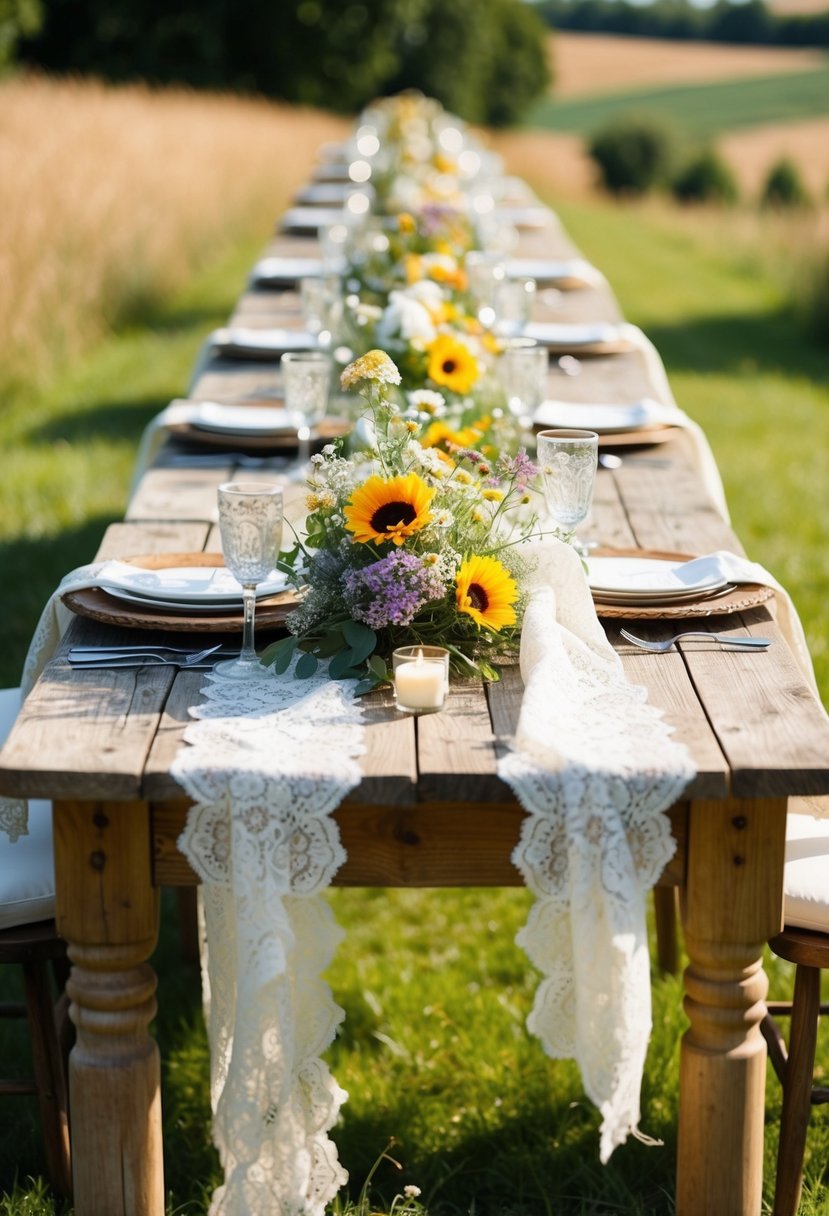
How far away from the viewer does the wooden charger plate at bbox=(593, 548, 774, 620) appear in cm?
219

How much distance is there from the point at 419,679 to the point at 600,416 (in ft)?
5.82

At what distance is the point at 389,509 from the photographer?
1928 millimetres

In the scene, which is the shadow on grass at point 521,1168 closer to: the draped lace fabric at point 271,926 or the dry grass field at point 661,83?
the draped lace fabric at point 271,926

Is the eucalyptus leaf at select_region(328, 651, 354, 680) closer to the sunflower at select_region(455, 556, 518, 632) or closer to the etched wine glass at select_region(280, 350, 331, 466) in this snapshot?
the sunflower at select_region(455, 556, 518, 632)

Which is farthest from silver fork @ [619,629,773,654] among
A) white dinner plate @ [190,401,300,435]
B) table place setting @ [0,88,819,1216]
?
white dinner plate @ [190,401,300,435]

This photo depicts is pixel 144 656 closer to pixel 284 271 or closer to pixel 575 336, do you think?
pixel 575 336

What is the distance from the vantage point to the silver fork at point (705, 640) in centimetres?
212

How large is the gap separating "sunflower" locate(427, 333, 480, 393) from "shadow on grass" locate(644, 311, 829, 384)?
249 inches

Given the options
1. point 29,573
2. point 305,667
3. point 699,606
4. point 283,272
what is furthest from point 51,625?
point 283,272

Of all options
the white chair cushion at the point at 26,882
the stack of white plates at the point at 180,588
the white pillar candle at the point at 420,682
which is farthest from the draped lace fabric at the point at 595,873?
the white chair cushion at the point at 26,882

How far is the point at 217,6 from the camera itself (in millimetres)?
25047

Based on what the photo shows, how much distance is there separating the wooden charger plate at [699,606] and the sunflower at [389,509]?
397 millimetres

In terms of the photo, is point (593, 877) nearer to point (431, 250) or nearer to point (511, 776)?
point (511, 776)

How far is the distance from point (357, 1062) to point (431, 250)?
7.96ft
